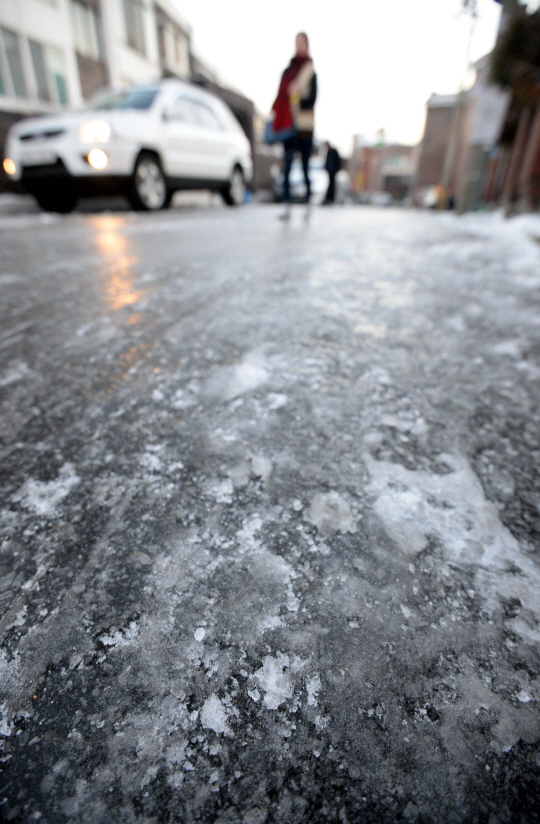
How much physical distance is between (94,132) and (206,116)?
2403mm

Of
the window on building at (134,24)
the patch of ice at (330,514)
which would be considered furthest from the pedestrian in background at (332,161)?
the window on building at (134,24)

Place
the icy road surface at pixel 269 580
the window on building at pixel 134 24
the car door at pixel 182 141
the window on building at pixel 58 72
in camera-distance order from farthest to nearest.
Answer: the window on building at pixel 134 24 → the window on building at pixel 58 72 → the car door at pixel 182 141 → the icy road surface at pixel 269 580

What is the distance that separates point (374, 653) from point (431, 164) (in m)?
41.6

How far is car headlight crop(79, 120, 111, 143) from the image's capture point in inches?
203

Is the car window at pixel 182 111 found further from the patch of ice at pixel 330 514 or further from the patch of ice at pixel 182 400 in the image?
the patch of ice at pixel 330 514

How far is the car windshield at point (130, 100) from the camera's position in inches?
225

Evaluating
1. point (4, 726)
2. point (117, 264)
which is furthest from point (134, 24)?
point (4, 726)

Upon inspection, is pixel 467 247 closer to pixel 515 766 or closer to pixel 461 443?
pixel 461 443

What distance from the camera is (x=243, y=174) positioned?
27.4 ft

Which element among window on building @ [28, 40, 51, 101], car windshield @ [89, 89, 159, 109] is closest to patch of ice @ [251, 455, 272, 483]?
car windshield @ [89, 89, 159, 109]

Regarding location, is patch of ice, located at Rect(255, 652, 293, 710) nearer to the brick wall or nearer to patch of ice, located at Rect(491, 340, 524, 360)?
→ patch of ice, located at Rect(491, 340, 524, 360)

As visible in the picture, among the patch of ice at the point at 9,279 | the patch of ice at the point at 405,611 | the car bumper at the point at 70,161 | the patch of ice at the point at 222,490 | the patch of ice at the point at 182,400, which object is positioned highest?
the car bumper at the point at 70,161

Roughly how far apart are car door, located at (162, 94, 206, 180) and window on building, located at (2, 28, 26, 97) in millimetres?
6604

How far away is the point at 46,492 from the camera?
83 centimetres
